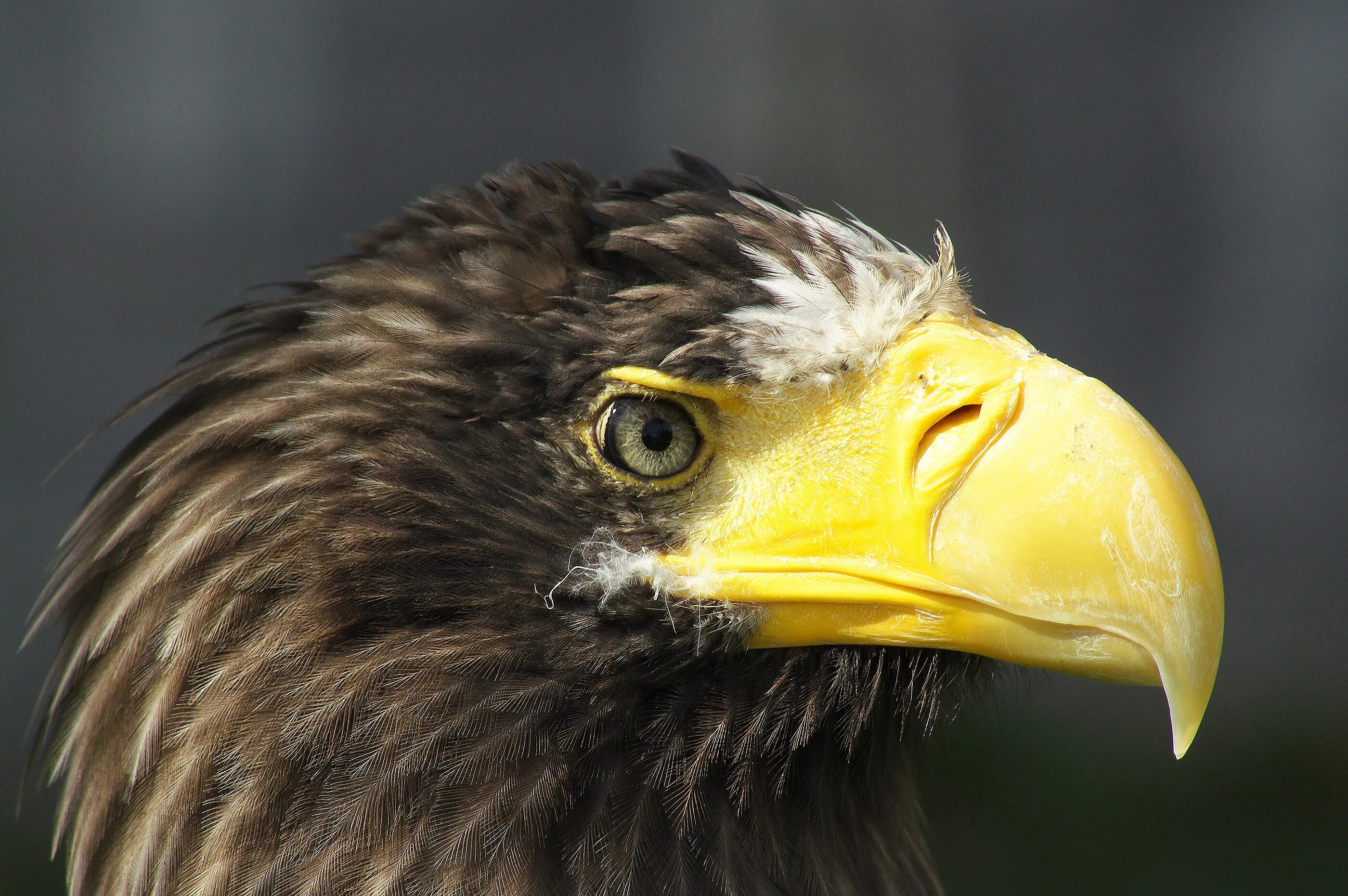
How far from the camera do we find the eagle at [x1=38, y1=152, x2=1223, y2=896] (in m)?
1.65

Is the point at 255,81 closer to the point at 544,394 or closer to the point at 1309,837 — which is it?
the point at 544,394

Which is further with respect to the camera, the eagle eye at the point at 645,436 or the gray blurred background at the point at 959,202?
the gray blurred background at the point at 959,202

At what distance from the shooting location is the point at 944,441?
167cm

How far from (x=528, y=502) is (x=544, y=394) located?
0.15 metres

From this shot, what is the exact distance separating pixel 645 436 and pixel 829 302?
323 millimetres

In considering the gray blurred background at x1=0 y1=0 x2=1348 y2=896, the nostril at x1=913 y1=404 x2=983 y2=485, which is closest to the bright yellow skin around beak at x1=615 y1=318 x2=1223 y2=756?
the nostril at x1=913 y1=404 x2=983 y2=485

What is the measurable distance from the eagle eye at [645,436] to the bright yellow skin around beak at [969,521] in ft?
0.16

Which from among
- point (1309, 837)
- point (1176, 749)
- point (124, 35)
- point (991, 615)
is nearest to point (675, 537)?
point (991, 615)

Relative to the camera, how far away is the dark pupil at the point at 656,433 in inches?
67.8

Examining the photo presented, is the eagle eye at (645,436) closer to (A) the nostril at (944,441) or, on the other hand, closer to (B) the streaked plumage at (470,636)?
(B) the streaked plumage at (470,636)

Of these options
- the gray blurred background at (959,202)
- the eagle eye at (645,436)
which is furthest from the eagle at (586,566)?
the gray blurred background at (959,202)

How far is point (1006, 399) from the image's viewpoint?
1.67 m

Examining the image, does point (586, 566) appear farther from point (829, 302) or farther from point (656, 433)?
point (829, 302)

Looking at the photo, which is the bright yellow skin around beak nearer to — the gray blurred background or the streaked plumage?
the streaked plumage
